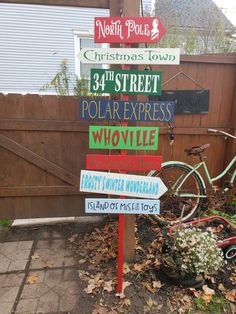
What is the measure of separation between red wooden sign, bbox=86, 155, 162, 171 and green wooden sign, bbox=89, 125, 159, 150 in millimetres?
89

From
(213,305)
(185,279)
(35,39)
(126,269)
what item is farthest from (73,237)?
(35,39)

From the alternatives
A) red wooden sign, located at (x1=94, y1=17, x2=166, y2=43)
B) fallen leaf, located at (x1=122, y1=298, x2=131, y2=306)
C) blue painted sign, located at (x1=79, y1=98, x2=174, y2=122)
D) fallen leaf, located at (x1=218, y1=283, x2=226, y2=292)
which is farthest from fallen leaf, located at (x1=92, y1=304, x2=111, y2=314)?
red wooden sign, located at (x1=94, y1=17, x2=166, y2=43)

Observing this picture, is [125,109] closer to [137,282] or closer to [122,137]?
[122,137]

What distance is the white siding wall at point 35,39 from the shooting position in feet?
24.1

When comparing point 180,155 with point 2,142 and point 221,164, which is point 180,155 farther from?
point 2,142

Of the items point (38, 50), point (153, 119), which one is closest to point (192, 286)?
point (153, 119)

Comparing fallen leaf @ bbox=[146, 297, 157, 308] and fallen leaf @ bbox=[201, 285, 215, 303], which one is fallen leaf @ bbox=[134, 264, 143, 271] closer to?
fallen leaf @ bbox=[146, 297, 157, 308]

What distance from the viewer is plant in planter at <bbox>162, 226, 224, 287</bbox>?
2.16 m

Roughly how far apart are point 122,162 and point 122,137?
20 cm

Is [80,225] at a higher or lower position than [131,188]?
lower

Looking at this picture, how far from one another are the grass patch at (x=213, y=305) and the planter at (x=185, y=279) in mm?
117

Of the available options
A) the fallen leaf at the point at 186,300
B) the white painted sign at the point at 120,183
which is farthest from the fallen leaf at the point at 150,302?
the white painted sign at the point at 120,183

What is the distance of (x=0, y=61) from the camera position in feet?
24.7

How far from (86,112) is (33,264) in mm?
1691
